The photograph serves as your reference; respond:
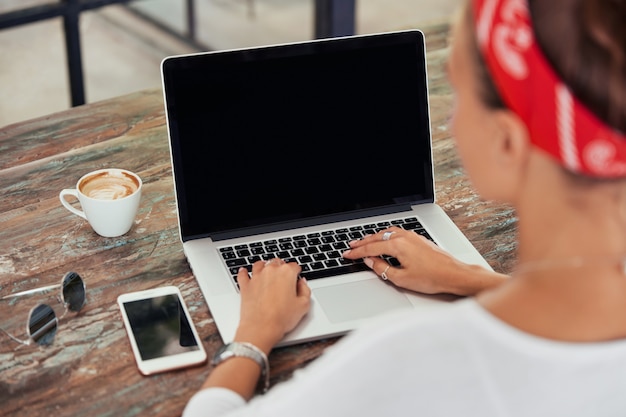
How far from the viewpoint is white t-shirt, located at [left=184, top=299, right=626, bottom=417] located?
2.54 feet

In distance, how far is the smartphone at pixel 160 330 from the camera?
3.61 feet

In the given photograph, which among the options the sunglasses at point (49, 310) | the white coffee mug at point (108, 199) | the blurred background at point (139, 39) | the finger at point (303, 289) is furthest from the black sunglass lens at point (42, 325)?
the blurred background at point (139, 39)

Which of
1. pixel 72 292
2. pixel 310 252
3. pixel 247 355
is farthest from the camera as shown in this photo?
pixel 310 252

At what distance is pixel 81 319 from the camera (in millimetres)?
1183

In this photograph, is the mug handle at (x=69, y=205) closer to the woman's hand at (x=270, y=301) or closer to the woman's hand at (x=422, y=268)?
the woman's hand at (x=270, y=301)

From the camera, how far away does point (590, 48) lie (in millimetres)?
696

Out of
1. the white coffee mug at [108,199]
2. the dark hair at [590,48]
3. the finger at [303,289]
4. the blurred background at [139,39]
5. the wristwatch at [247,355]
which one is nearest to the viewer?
Answer: the dark hair at [590,48]

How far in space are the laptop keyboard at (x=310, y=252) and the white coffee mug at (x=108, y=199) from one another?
0.16 m

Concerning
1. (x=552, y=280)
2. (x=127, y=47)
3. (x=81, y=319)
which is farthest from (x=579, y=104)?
(x=127, y=47)

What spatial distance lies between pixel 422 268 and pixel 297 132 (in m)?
0.29

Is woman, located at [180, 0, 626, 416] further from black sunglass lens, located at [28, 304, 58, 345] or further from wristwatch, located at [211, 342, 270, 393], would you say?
black sunglass lens, located at [28, 304, 58, 345]

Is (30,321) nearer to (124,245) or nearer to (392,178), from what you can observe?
(124,245)

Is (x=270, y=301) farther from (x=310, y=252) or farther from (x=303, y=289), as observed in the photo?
(x=310, y=252)

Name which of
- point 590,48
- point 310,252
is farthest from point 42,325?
point 590,48
